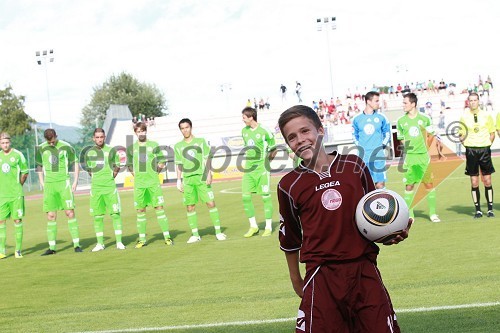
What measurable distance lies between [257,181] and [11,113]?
195 feet

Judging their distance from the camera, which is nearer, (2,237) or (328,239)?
(328,239)

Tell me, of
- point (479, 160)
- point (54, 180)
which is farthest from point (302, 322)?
point (54, 180)

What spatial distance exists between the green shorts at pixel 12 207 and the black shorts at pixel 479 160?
27.7ft

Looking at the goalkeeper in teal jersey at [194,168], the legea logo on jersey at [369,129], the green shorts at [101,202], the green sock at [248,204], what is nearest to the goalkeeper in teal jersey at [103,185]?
the green shorts at [101,202]

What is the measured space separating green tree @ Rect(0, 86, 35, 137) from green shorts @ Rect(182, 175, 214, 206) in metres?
58.3

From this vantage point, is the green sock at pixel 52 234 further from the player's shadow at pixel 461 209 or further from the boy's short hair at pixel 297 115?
the boy's short hair at pixel 297 115

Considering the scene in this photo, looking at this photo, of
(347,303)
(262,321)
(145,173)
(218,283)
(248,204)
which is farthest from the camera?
(248,204)

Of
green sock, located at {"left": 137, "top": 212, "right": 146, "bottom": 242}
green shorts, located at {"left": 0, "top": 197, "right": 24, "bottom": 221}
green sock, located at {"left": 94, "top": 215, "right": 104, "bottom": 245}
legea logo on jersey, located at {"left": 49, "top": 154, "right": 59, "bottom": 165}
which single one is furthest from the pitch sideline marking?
green shorts, located at {"left": 0, "top": 197, "right": 24, "bottom": 221}

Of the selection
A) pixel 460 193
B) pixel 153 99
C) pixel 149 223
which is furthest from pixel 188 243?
pixel 153 99

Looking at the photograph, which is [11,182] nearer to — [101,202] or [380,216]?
[101,202]

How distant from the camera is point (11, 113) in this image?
6825cm

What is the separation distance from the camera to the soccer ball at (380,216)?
3.88m

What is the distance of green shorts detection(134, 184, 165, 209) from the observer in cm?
1370

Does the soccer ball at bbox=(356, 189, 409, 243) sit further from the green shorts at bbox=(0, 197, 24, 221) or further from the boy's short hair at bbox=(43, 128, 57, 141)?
the green shorts at bbox=(0, 197, 24, 221)
